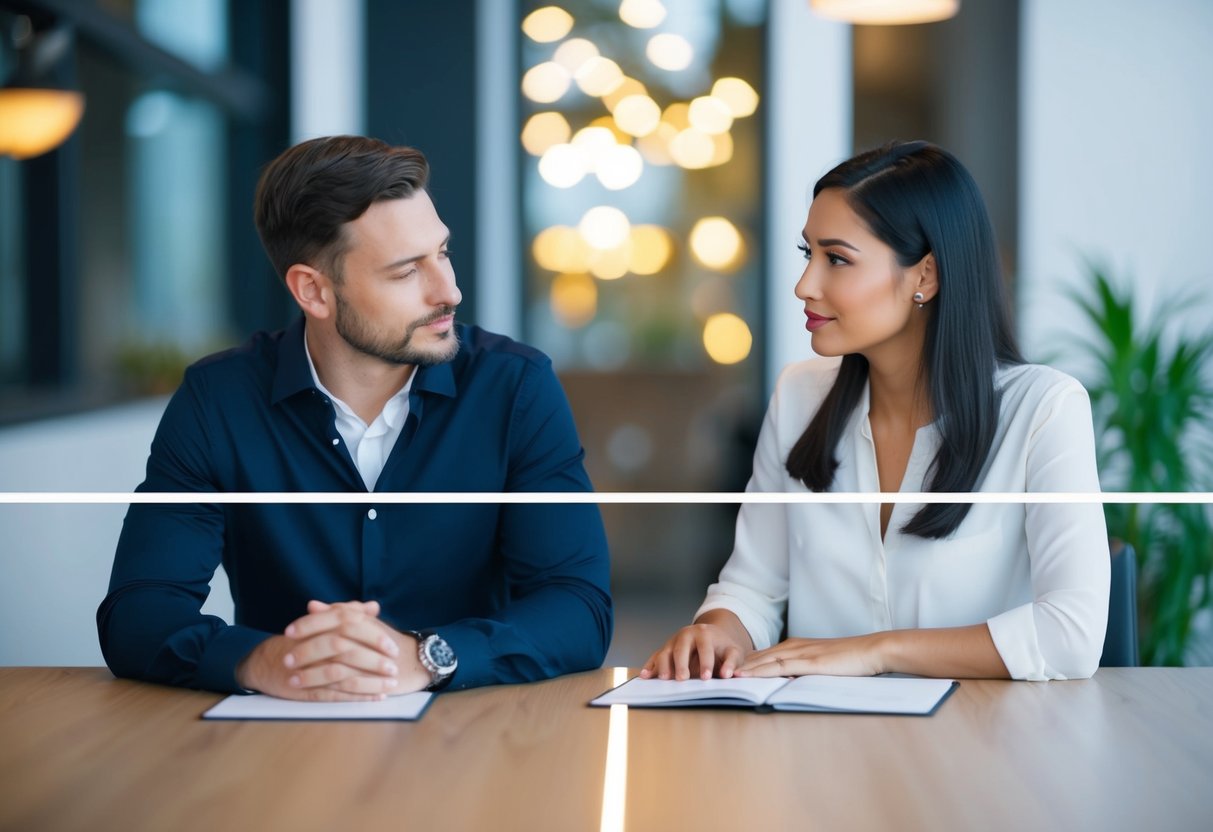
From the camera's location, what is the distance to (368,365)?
2.07 m

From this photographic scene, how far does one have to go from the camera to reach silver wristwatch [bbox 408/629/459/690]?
160cm

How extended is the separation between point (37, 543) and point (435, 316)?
4.87 feet

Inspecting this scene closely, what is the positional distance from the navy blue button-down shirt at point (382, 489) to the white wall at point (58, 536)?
102cm

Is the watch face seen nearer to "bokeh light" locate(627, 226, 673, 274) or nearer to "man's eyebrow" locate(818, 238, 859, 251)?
"man's eyebrow" locate(818, 238, 859, 251)

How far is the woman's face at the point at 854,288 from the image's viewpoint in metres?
1.97

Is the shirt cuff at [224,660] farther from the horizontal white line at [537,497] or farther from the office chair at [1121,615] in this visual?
the office chair at [1121,615]

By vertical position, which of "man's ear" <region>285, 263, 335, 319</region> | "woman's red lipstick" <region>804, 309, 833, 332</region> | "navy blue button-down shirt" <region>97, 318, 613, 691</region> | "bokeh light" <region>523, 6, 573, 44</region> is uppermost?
"bokeh light" <region>523, 6, 573, 44</region>

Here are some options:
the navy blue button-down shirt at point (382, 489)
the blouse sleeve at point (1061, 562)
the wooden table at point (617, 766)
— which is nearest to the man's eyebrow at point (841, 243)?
the blouse sleeve at point (1061, 562)

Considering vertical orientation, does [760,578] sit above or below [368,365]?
below

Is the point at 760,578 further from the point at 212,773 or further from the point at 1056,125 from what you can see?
the point at 1056,125

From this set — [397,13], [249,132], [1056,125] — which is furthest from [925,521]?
[397,13]

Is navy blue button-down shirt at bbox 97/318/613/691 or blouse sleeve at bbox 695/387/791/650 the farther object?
blouse sleeve at bbox 695/387/791/650

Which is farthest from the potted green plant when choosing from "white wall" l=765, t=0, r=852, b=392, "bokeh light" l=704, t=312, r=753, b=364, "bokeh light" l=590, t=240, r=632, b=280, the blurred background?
"bokeh light" l=590, t=240, r=632, b=280

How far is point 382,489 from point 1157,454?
8.09 feet
